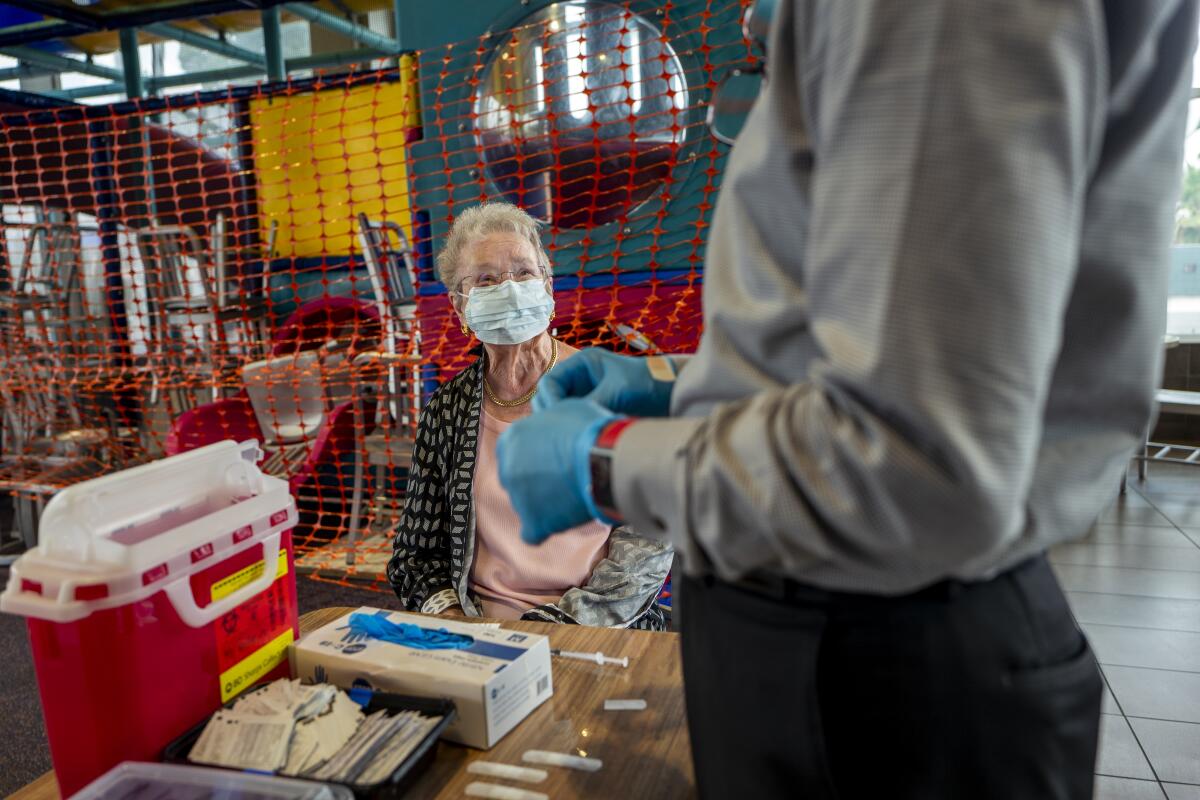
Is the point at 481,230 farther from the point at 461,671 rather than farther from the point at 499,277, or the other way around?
the point at 461,671

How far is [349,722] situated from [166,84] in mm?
10231

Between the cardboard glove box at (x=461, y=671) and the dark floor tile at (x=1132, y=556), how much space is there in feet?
11.7

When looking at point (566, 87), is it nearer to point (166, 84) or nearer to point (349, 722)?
point (349, 722)

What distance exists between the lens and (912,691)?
59 centimetres

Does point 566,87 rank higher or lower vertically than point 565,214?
higher

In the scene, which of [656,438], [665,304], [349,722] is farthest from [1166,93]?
[665,304]

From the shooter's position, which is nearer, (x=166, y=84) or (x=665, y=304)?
(x=665, y=304)

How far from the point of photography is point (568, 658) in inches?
47.0

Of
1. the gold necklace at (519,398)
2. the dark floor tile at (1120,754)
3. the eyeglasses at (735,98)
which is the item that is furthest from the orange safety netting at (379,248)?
the eyeglasses at (735,98)

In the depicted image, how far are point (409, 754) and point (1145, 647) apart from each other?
10.1ft

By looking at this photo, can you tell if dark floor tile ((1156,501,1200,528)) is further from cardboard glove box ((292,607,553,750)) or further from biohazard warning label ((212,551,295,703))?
biohazard warning label ((212,551,295,703))

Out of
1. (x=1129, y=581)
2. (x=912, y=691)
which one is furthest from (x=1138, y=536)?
(x=912, y=691)

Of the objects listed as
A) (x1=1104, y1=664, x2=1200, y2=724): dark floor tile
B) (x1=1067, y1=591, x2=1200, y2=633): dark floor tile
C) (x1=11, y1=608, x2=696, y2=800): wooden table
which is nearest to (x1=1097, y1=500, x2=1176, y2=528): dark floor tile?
(x1=1067, y1=591, x2=1200, y2=633): dark floor tile

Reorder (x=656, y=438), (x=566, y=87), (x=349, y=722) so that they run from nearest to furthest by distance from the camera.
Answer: (x=656, y=438), (x=349, y=722), (x=566, y=87)
